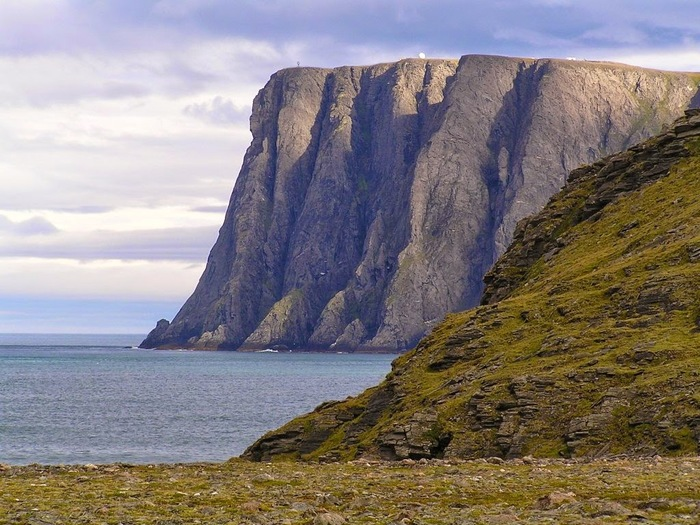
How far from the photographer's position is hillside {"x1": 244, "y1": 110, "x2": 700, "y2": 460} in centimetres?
5200

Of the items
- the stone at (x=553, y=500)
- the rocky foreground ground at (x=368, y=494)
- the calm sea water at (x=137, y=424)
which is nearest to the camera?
the rocky foreground ground at (x=368, y=494)

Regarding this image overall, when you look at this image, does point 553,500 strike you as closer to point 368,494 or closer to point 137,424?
point 368,494

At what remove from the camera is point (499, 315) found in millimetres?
71750

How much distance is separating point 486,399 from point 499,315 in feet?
48.1

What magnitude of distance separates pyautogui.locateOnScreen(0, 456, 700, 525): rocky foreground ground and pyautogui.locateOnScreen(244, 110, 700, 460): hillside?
319 inches

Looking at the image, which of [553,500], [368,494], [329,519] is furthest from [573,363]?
[329,519]

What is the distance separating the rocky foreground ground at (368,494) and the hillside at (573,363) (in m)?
8.11

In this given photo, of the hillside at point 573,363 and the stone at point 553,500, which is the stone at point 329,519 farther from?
the hillside at point 573,363

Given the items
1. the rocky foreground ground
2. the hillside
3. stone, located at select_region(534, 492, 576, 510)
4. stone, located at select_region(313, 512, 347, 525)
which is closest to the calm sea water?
the hillside

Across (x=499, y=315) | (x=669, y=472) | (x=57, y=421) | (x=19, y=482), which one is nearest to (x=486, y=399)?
(x=499, y=315)

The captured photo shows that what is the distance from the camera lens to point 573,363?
5909 centimetres

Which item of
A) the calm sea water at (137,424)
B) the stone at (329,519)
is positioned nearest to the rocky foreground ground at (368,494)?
the stone at (329,519)

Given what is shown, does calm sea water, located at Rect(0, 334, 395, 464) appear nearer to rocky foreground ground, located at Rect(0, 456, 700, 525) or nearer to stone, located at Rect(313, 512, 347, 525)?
rocky foreground ground, located at Rect(0, 456, 700, 525)

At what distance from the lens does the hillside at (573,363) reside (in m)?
52.0
